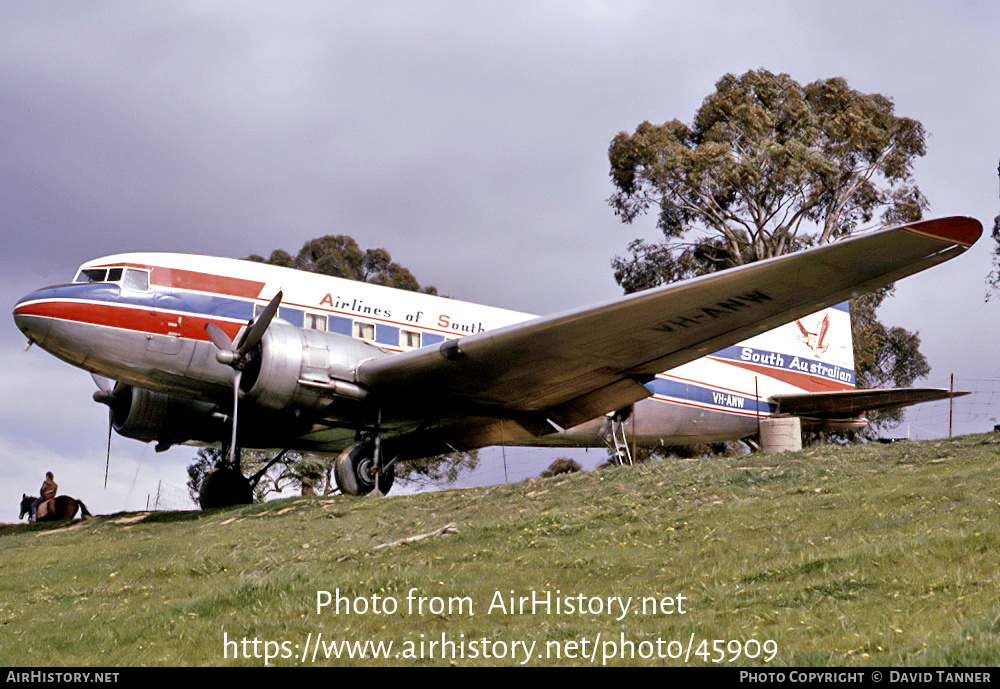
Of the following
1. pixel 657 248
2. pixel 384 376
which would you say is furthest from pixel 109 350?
pixel 657 248

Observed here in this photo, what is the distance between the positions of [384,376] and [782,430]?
12.0 m

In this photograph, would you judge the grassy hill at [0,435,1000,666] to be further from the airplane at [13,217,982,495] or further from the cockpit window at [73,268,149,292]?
the cockpit window at [73,268,149,292]

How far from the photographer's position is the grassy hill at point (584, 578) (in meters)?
6.89

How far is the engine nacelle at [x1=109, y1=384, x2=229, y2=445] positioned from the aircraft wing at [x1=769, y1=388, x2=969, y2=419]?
1402cm

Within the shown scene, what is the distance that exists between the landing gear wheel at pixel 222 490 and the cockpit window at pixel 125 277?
4117mm

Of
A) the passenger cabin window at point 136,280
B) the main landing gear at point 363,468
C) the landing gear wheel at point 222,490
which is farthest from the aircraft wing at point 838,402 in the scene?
the passenger cabin window at point 136,280

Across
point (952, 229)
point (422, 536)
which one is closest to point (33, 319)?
point (422, 536)

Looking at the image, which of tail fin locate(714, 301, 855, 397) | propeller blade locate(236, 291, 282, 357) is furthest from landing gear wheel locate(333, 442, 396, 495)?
tail fin locate(714, 301, 855, 397)

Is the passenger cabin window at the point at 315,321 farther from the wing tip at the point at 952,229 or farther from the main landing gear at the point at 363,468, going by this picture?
the wing tip at the point at 952,229

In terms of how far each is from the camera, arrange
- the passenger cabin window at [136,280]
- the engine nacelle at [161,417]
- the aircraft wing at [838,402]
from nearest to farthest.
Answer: the passenger cabin window at [136,280]
the engine nacelle at [161,417]
the aircraft wing at [838,402]

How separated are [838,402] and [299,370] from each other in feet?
46.9

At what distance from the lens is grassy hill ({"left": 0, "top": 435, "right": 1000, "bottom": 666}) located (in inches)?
271

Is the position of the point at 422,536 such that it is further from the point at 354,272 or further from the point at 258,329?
the point at 354,272
